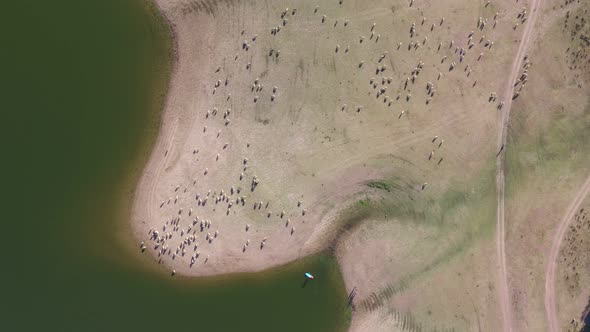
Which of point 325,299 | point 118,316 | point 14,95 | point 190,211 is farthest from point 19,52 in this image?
point 325,299

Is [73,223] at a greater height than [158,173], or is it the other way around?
[158,173]

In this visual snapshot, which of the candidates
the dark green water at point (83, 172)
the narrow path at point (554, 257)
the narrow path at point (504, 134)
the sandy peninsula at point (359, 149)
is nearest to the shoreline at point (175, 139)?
the sandy peninsula at point (359, 149)

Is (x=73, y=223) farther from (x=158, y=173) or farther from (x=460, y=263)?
(x=460, y=263)

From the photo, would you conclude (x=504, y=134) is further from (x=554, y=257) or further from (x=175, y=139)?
(x=175, y=139)

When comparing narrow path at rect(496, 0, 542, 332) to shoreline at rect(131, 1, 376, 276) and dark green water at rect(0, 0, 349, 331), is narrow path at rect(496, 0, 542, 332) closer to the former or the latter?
shoreline at rect(131, 1, 376, 276)

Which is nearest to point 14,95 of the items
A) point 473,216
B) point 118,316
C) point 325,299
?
point 118,316

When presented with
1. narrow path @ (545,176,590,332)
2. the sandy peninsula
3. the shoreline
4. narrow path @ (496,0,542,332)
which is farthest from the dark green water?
narrow path @ (545,176,590,332)

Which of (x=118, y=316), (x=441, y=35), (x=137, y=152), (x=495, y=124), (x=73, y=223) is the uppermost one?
(x=441, y=35)
